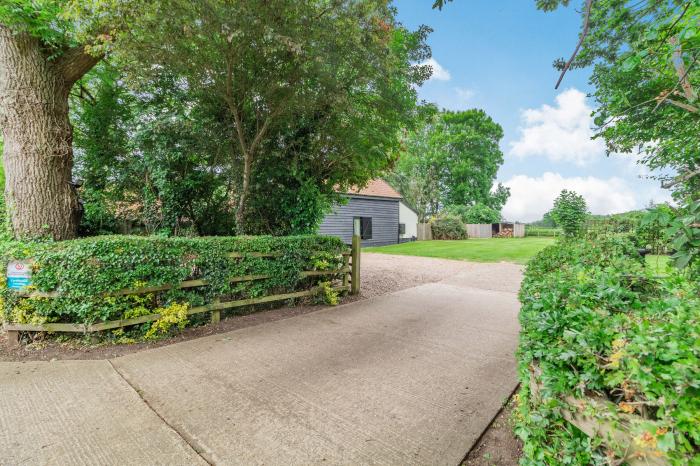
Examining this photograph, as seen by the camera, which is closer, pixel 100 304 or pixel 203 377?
pixel 203 377

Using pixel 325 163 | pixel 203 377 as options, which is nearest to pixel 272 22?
pixel 325 163

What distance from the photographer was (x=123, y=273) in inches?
157

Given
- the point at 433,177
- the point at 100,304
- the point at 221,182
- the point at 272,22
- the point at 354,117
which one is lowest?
the point at 100,304

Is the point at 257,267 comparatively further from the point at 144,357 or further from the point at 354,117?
the point at 354,117

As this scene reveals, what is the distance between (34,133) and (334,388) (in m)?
A: 5.89

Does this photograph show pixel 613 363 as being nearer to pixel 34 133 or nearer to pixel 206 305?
pixel 206 305

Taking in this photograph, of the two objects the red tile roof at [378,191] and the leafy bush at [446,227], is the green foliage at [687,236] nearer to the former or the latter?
the red tile roof at [378,191]

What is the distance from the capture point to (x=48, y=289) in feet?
12.4

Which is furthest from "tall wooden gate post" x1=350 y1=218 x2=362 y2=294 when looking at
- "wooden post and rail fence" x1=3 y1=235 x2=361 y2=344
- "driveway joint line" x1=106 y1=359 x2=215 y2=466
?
"driveway joint line" x1=106 y1=359 x2=215 y2=466

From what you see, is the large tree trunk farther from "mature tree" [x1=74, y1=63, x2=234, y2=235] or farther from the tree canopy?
"mature tree" [x1=74, y1=63, x2=234, y2=235]

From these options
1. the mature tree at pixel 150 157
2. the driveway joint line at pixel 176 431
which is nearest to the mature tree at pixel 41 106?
the mature tree at pixel 150 157

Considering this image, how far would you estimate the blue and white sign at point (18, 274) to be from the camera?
12.4 ft

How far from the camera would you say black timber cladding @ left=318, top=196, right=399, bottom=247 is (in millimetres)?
16969

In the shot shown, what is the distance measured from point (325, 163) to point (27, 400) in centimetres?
550
